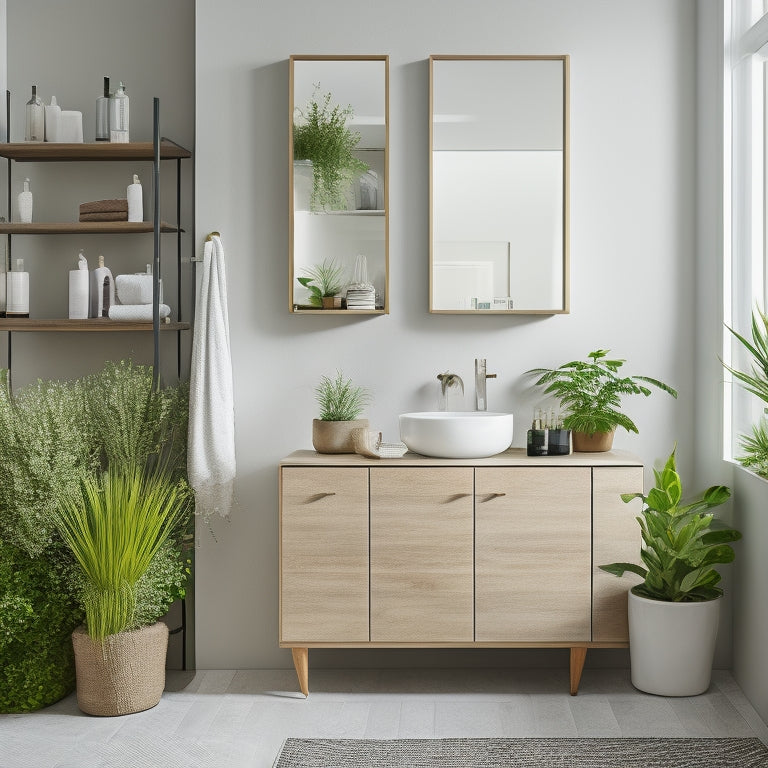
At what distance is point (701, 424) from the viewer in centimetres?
322

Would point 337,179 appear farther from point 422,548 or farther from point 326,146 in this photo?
point 422,548

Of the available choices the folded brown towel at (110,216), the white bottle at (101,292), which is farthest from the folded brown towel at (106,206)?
the white bottle at (101,292)

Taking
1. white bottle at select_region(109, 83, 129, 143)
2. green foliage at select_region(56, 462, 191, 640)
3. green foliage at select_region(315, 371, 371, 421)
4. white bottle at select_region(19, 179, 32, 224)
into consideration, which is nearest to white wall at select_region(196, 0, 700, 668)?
green foliage at select_region(315, 371, 371, 421)

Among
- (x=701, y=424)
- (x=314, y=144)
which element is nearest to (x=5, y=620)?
(x=314, y=144)

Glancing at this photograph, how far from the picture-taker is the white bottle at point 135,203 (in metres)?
3.21

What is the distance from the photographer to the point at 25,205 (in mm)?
3295

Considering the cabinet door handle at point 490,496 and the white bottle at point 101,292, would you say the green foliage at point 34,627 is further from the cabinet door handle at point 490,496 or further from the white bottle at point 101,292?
the cabinet door handle at point 490,496

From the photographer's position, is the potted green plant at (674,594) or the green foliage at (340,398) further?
the green foliage at (340,398)

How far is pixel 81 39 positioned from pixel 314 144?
3.56ft

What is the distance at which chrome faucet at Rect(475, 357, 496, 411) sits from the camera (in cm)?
320

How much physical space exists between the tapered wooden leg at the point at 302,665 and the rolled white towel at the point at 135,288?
1346 mm

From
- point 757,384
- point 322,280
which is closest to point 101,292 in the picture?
point 322,280

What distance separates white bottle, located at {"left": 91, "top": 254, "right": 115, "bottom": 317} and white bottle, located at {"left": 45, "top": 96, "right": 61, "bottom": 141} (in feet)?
1.60

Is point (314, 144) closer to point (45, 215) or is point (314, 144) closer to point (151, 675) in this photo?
point (45, 215)
